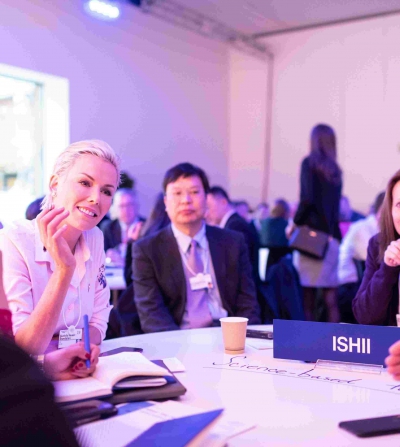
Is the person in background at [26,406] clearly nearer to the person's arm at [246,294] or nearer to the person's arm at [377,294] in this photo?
the person's arm at [377,294]

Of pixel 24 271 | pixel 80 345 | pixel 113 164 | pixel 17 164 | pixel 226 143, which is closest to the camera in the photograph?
pixel 80 345

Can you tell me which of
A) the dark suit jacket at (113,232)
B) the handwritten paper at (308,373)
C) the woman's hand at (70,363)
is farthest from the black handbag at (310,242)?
the woman's hand at (70,363)

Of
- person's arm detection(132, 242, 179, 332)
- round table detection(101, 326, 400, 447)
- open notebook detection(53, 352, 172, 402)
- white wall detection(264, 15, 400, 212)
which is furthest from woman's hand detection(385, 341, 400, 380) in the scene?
white wall detection(264, 15, 400, 212)

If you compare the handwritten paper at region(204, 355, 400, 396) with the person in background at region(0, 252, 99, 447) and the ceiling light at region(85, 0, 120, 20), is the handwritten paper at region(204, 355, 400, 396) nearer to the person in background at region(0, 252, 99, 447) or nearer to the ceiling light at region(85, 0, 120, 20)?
the person in background at region(0, 252, 99, 447)

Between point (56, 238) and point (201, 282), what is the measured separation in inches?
45.5

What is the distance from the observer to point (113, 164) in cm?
198

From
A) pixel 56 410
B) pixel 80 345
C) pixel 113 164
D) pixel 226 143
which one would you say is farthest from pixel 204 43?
pixel 56 410

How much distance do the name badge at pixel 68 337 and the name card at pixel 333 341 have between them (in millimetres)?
615

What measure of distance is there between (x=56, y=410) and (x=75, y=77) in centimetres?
655

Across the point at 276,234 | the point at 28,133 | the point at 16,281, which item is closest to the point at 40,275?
the point at 16,281

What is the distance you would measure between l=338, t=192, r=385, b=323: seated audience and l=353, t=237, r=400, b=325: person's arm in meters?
2.49

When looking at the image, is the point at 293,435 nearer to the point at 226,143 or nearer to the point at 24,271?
the point at 24,271

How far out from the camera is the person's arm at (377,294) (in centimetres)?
226

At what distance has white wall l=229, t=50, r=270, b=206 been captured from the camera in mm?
9523
